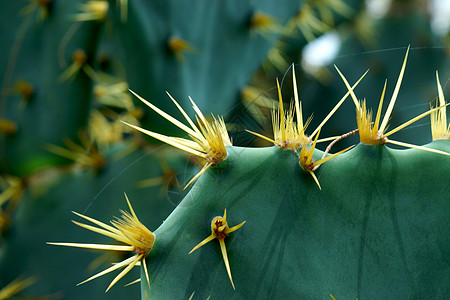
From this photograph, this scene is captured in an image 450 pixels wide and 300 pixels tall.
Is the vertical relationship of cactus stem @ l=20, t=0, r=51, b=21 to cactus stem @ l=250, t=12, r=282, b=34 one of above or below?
below

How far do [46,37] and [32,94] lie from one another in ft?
0.57

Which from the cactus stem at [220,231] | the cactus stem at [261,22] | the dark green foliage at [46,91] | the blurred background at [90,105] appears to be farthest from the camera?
the cactus stem at [261,22]

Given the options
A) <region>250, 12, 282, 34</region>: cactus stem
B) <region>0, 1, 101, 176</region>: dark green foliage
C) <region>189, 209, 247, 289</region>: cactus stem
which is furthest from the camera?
<region>250, 12, 282, 34</region>: cactus stem

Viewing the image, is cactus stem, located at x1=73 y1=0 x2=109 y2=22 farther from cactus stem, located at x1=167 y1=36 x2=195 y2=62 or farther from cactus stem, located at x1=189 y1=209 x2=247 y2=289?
cactus stem, located at x1=189 y1=209 x2=247 y2=289

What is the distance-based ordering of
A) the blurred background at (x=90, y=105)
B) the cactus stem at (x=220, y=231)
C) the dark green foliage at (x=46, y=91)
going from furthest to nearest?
the dark green foliage at (x=46, y=91) → the blurred background at (x=90, y=105) → the cactus stem at (x=220, y=231)

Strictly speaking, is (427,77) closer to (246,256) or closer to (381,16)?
(381,16)

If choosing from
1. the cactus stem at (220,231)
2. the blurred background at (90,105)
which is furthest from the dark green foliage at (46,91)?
the cactus stem at (220,231)

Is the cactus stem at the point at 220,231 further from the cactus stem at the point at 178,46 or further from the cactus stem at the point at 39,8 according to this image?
the cactus stem at the point at 39,8

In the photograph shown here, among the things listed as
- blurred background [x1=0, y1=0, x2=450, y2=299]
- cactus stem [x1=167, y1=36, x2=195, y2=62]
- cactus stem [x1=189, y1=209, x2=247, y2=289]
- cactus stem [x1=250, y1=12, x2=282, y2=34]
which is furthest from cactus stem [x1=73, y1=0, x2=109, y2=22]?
cactus stem [x1=189, y1=209, x2=247, y2=289]

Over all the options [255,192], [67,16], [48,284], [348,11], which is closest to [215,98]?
[67,16]

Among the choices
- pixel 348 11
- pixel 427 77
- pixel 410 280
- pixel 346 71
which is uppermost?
pixel 348 11

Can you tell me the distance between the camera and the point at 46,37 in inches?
57.7

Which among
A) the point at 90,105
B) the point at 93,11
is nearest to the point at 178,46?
the point at 93,11

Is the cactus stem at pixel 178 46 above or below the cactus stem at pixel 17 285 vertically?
above
